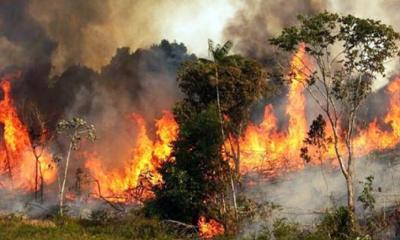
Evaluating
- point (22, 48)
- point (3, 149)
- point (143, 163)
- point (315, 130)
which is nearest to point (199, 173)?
point (315, 130)

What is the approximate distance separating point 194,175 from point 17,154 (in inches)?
1992

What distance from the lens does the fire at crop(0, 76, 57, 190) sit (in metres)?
80.3

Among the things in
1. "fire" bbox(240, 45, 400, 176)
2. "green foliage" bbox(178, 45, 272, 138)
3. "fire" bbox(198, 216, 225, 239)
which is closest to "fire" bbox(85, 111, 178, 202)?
"fire" bbox(240, 45, 400, 176)

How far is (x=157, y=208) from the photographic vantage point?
40.2 metres

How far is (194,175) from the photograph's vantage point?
1597 inches

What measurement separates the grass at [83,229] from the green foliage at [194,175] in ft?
9.58

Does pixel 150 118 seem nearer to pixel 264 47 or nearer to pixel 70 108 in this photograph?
pixel 70 108

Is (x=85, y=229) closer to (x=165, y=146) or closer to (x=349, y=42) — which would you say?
(x=349, y=42)

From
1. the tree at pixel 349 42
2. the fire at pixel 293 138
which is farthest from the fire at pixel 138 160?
the tree at pixel 349 42

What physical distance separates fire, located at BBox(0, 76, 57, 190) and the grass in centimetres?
4219

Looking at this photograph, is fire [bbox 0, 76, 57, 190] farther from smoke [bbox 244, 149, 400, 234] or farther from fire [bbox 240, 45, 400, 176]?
smoke [bbox 244, 149, 400, 234]

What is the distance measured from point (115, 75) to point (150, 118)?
1326cm

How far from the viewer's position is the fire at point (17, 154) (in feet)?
263

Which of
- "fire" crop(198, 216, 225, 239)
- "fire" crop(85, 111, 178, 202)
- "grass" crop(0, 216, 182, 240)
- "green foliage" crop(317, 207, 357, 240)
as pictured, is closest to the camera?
"green foliage" crop(317, 207, 357, 240)
